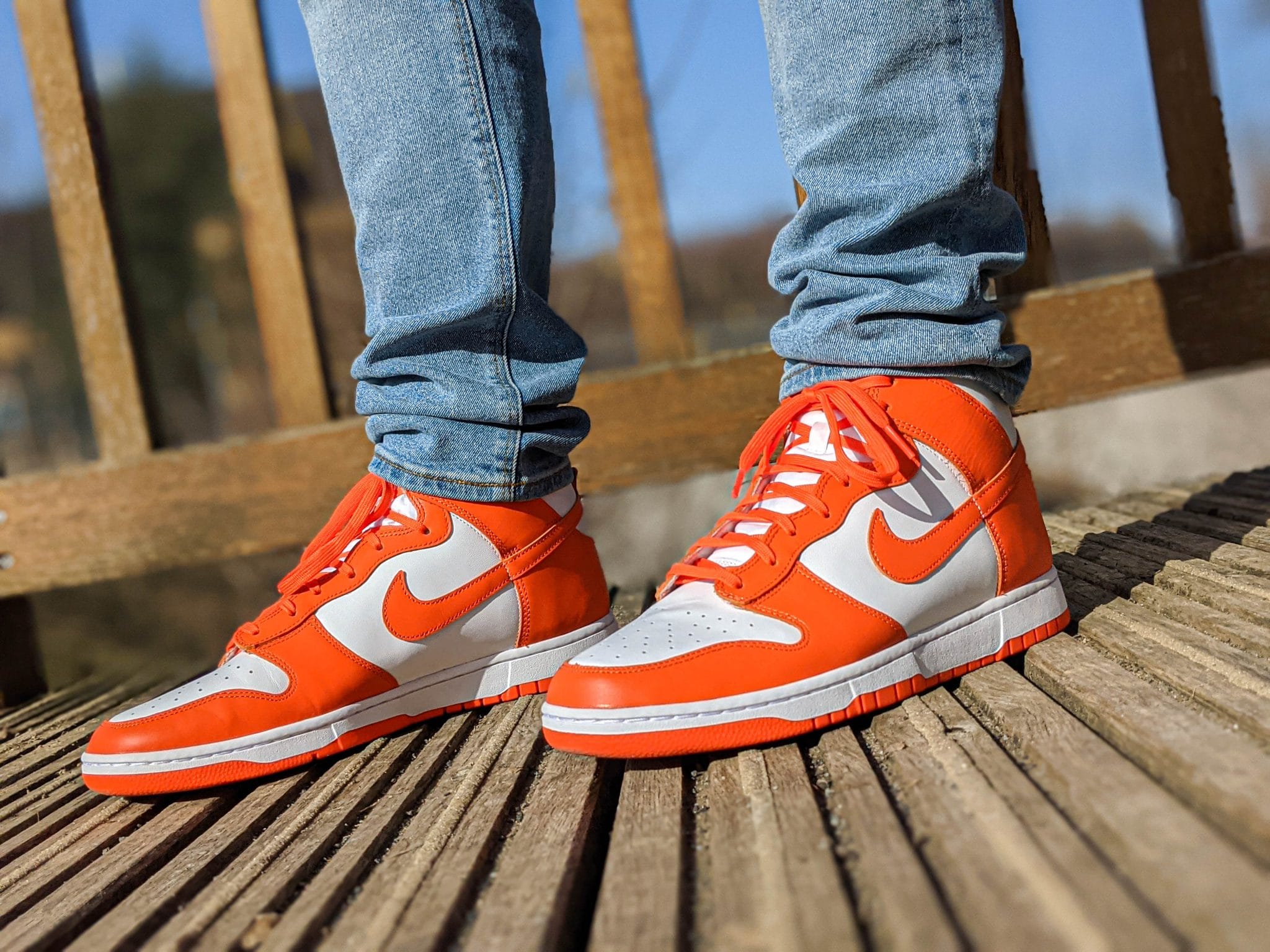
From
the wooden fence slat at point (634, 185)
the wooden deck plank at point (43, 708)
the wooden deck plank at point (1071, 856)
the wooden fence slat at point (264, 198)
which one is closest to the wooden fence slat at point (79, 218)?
the wooden fence slat at point (264, 198)

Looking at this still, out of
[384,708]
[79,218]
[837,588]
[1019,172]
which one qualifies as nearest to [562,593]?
[384,708]

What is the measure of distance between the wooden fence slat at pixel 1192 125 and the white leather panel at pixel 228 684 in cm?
142

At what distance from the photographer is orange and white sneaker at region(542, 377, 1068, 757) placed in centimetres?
68

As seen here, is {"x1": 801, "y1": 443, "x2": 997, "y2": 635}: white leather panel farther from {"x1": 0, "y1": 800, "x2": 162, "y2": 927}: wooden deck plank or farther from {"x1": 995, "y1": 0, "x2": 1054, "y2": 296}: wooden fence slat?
{"x1": 0, "y1": 800, "x2": 162, "y2": 927}: wooden deck plank

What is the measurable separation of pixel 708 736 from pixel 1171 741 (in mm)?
286

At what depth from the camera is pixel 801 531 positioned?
748mm

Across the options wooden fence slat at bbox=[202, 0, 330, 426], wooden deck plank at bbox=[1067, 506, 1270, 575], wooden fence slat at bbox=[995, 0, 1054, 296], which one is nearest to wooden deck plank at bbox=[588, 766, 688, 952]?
wooden deck plank at bbox=[1067, 506, 1270, 575]

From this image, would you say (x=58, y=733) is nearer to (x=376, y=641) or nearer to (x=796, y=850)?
(x=376, y=641)

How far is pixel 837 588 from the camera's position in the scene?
0.73 meters

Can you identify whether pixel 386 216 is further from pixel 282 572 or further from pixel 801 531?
pixel 282 572
